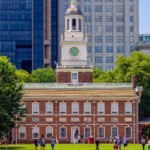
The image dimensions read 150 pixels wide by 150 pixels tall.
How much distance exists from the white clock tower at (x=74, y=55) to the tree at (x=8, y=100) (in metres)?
22.8

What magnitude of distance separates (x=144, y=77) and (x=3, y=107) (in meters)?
39.0

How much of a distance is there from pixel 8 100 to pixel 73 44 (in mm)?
29324

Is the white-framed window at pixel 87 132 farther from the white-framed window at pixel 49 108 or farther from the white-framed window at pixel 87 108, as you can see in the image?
the white-framed window at pixel 49 108

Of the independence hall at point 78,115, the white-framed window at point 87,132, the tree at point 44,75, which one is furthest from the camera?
the tree at point 44,75

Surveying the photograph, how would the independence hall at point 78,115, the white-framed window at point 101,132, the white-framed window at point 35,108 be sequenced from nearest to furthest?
1. the independence hall at point 78,115
2. the white-framed window at point 35,108
3. the white-framed window at point 101,132

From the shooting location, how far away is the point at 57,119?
4409 inches

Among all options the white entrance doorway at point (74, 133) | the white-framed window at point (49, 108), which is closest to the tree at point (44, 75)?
the white-framed window at point (49, 108)

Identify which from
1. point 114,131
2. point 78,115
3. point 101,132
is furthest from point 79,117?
point 114,131

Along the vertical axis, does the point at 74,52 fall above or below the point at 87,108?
above

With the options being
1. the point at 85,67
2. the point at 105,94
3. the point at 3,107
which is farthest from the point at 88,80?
the point at 3,107

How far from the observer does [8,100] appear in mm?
94688

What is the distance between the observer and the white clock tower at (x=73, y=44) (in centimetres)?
12150

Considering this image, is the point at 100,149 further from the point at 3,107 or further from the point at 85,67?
the point at 85,67

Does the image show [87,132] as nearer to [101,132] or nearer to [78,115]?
[101,132]
